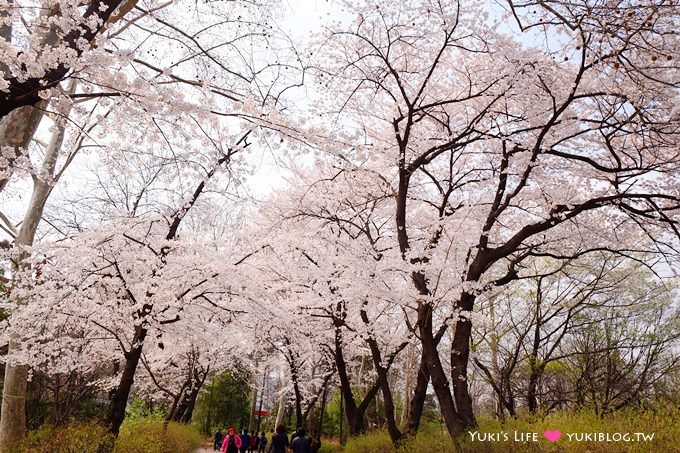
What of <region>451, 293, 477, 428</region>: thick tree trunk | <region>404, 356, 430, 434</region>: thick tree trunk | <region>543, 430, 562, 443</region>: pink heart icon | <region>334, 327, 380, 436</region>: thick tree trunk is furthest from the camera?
<region>334, 327, 380, 436</region>: thick tree trunk

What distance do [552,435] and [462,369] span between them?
7.06 ft

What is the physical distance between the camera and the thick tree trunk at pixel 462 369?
23.7 ft

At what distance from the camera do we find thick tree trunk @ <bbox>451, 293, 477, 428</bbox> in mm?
7230

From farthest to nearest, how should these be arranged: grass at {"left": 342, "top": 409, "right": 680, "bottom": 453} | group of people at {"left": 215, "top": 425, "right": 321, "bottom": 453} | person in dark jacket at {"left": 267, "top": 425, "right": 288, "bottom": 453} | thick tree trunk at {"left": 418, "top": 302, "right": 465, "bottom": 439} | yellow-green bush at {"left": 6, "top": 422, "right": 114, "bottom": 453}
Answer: person in dark jacket at {"left": 267, "top": 425, "right": 288, "bottom": 453} < group of people at {"left": 215, "top": 425, "right": 321, "bottom": 453} < thick tree trunk at {"left": 418, "top": 302, "right": 465, "bottom": 439} < yellow-green bush at {"left": 6, "top": 422, "right": 114, "bottom": 453} < grass at {"left": 342, "top": 409, "right": 680, "bottom": 453}

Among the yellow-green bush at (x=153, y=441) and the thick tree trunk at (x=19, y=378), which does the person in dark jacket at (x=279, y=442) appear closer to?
the yellow-green bush at (x=153, y=441)

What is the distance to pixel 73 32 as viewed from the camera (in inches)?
134

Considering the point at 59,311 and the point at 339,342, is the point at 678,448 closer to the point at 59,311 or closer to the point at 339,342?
the point at 339,342

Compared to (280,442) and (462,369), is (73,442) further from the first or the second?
(462,369)

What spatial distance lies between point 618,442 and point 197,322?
28.2ft

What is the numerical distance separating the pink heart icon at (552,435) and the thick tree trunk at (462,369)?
1.66 meters

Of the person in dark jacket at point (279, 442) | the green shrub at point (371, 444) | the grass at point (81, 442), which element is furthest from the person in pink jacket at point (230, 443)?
the green shrub at point (371, 444)

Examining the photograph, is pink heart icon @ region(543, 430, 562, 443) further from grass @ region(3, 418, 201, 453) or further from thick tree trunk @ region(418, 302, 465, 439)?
grass @ region(3, 418, 201, 453)

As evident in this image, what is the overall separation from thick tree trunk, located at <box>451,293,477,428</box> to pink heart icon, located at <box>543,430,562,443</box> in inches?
65.2

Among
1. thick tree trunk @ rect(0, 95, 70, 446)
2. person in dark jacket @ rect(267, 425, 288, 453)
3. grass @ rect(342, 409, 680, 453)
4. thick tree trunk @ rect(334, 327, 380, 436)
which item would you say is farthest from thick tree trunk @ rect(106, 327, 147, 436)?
grass @ rect(342, 409, 680, 453)
